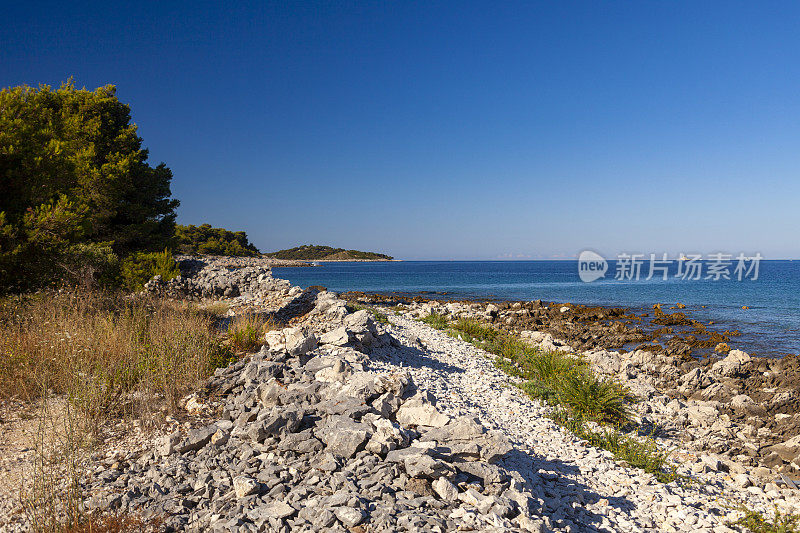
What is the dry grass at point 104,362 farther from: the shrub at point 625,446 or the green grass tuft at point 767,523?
the green grass tuft at point 767,523

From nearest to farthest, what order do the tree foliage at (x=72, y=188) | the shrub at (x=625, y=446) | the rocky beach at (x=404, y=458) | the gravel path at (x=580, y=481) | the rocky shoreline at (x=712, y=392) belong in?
1. the rocky beach at (x=404, y=458)
2. the gravel path at (x=580, y=481)
3. the shrub at (x=625, y=446)
4. the rocky shoreline at (x=712, y=392)
5. the tree foliage at (x=72, y=188)

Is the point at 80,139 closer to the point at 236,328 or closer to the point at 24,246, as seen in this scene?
the point at 24,246

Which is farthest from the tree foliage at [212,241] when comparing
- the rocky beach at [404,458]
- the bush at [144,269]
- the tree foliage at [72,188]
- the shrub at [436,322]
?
the rocky beach at [404,458]

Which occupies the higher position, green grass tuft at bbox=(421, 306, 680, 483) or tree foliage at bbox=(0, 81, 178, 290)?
tree foliage at bbox=(0, 81, 178, 290)

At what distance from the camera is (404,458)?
12.2 feet

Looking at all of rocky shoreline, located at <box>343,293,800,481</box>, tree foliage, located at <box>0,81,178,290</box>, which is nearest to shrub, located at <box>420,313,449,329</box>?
rocky shoreline, located at <box>343,293,800,481</box>

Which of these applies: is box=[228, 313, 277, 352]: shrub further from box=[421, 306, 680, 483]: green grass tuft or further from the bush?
the bush

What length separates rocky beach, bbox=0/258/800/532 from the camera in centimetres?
338

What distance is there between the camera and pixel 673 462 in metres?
5.88

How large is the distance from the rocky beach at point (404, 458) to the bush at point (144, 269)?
11316 millimetres

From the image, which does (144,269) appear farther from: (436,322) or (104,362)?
(104,362)

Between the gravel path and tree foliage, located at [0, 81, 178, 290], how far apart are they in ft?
25.9

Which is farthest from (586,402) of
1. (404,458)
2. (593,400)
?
(404,458)

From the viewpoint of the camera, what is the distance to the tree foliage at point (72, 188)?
888cm
